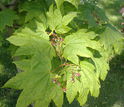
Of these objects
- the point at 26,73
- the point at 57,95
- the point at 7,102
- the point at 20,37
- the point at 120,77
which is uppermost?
the point at 20,37

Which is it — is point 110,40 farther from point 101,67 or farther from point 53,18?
point 53,18

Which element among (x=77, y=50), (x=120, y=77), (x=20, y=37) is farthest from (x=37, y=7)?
(x=120, y=77)

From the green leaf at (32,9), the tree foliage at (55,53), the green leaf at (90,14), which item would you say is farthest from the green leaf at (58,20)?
the green leaf at (90,14)

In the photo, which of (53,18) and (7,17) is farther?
(7,17)

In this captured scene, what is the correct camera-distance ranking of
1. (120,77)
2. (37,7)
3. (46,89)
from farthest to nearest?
(120,77) < (37,7) < (46,89)

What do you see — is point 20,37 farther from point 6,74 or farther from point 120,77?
point 120,77

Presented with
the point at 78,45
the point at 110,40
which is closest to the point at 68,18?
the point at 78,45
